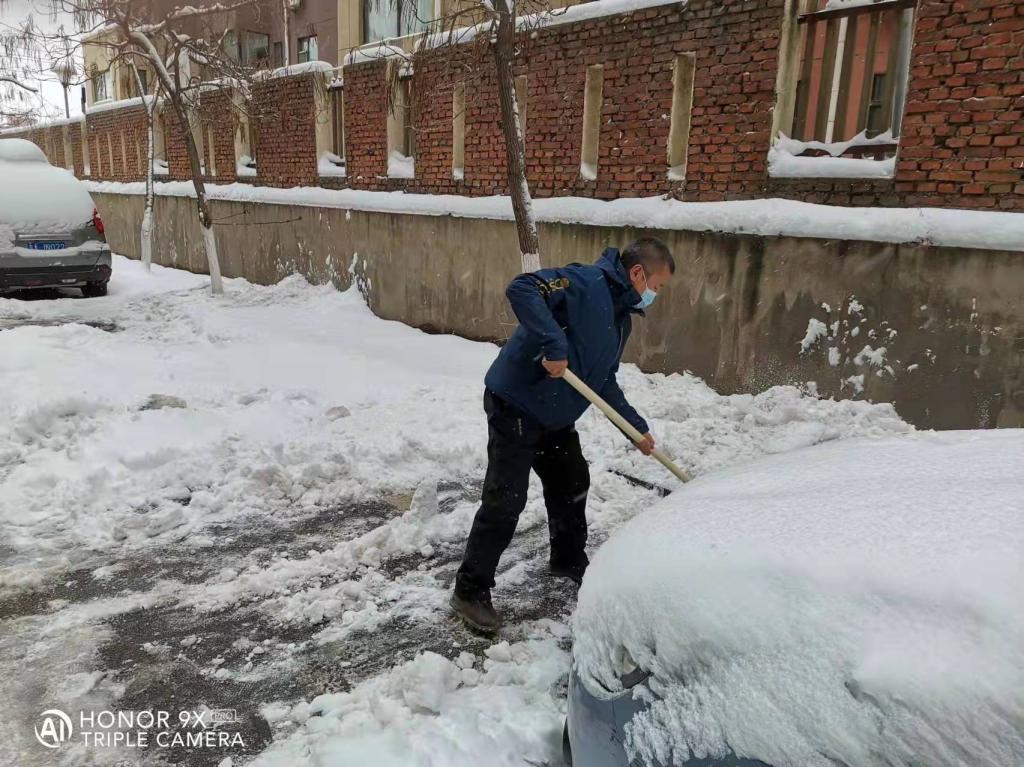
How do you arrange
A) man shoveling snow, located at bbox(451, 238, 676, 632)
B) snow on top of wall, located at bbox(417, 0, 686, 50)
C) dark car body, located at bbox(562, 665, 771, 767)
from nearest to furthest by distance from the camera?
dark car body, located at bbox(562, 665, 771, 767) < man shoveling snow, located at bbox(451, 238, 676, 632) < snow on top of wall, located at bbox(417, 0, 686, 50)

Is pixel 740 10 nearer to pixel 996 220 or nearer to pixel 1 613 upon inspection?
pixel 996 220

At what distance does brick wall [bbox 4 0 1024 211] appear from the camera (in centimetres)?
489

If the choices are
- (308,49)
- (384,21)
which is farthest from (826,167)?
(308,49)

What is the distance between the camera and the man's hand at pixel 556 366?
280 centimetres

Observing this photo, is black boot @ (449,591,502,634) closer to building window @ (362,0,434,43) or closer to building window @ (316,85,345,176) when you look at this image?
building window @ (316,85,345,176)

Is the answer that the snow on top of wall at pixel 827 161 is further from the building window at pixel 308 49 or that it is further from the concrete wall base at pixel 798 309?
the building window at pixel 308 49

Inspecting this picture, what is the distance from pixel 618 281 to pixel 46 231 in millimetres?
10287

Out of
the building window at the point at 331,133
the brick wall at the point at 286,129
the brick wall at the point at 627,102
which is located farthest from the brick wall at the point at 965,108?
the brick wall at the point at 286,129

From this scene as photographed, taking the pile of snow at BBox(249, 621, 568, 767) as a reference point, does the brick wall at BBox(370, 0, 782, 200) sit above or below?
above

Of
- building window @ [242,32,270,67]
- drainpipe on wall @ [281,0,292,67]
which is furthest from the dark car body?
building window @ [242,32,270,67]

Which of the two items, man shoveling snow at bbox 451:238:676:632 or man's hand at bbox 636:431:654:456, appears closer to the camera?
man shoveling snow at bbox 451:238:676:632

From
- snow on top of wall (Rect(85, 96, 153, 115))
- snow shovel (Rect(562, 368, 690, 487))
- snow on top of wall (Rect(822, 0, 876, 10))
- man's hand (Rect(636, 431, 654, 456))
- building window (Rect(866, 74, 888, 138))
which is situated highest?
snow on top of wall (Rect(85, 96, 153, 115))

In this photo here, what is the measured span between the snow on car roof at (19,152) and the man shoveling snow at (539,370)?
12003mm

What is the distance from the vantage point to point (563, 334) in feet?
9.27
